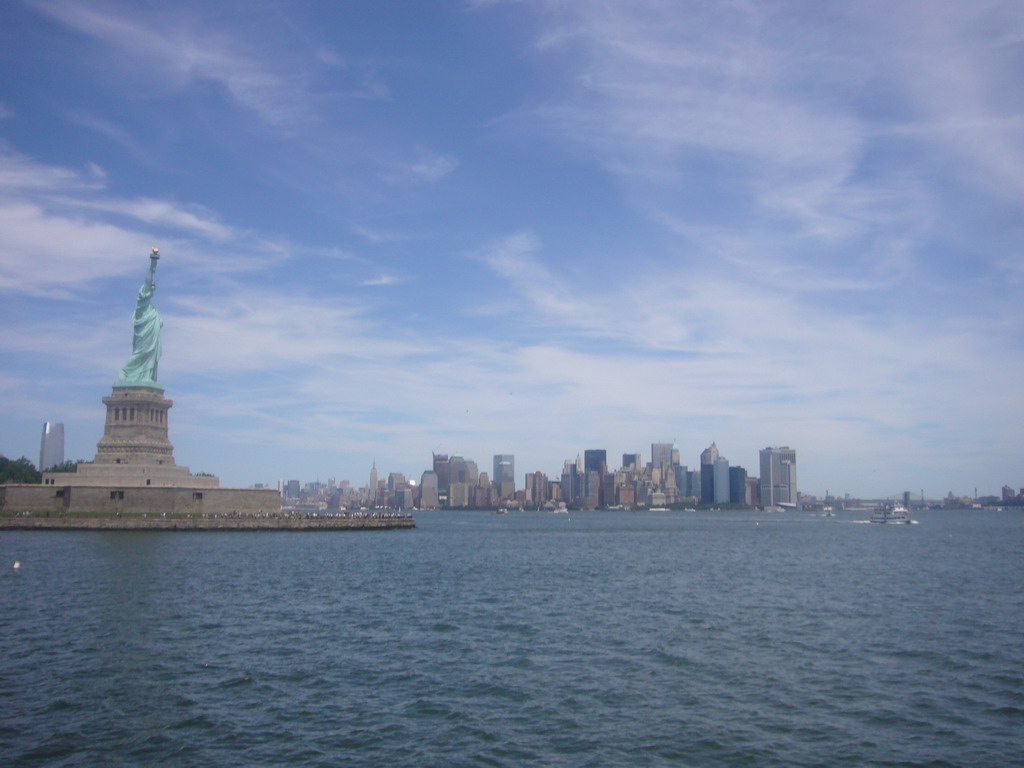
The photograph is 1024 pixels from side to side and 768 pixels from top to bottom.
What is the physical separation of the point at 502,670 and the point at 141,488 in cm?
8160

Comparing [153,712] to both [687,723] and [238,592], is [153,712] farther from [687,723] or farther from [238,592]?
[238,592]

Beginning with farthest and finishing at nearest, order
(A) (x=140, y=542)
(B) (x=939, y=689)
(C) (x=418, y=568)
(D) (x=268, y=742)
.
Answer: (A) (x=140, y=542), (C) (x=418, y=568), (B) (x=939, y=689), (D) (x=268, y=742)

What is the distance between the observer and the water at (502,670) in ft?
63.9

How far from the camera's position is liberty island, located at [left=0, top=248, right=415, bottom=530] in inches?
3615

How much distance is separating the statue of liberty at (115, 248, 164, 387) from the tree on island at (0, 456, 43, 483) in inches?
948

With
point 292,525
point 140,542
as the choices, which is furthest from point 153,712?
point 292,525

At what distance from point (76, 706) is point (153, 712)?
2.18 meters

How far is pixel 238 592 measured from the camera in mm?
43375

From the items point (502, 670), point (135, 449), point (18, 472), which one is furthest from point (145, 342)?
point (502, 670)

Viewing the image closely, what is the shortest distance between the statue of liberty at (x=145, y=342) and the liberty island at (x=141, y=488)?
12cm

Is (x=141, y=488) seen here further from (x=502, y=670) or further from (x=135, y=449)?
(x=502, y=670)

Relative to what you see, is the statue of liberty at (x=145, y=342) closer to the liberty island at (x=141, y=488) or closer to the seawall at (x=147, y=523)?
the liberty island at (x=141, y=488)

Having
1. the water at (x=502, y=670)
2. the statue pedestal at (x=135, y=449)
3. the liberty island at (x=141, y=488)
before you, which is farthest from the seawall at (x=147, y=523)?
the water at (x=502, y=670)

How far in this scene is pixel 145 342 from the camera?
107 metres
